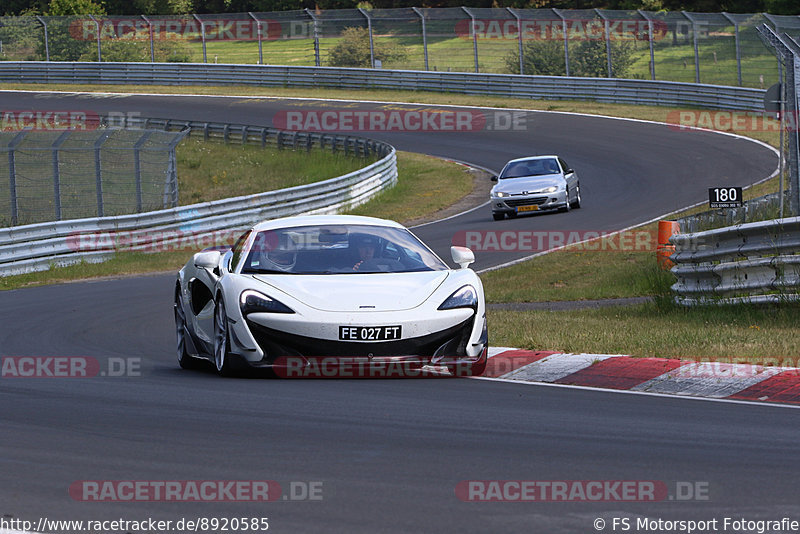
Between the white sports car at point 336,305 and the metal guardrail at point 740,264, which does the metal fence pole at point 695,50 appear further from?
the white sports car at point 336,305

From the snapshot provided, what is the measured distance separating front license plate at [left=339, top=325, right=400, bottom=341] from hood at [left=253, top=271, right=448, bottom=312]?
152mm

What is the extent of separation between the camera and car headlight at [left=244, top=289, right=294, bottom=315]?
28.1ft

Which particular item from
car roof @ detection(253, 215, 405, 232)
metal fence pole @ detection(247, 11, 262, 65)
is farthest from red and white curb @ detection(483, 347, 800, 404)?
metal fence pole @ detection(247, 11, 262, 65)

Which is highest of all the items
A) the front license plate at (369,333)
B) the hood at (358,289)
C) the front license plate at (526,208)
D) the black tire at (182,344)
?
the hood at (358,289)

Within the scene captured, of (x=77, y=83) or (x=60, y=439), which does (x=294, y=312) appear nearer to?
(x=60, y=439)

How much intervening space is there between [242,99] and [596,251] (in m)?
34.0

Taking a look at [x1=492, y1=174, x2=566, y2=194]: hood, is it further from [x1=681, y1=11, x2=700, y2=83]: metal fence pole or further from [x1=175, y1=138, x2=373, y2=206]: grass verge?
[x1=681, y1=11, x2=700, y2=83]: metal fence pole

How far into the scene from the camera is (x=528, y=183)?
2761 cm

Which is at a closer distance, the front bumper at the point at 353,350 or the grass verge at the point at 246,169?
the front bumper at the point at 353,350

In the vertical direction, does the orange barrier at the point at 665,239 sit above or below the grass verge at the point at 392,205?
above

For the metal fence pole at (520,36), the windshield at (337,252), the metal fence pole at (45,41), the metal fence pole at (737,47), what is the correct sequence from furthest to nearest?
the metal fence pole at (45,41)
the metal fence pole at (520,36)
the metal fence pole at (737,47)
the windshield at (337,252)

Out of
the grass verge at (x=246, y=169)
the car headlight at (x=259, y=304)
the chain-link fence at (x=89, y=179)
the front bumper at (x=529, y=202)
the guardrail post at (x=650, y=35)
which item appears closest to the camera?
the car headlight at (x=259, y=304)

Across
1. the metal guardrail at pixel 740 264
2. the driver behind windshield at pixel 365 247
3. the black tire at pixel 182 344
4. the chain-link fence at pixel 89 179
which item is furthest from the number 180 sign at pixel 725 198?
the chain-link fence at pixel 89 179

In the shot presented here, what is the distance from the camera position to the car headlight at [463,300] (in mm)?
8758
